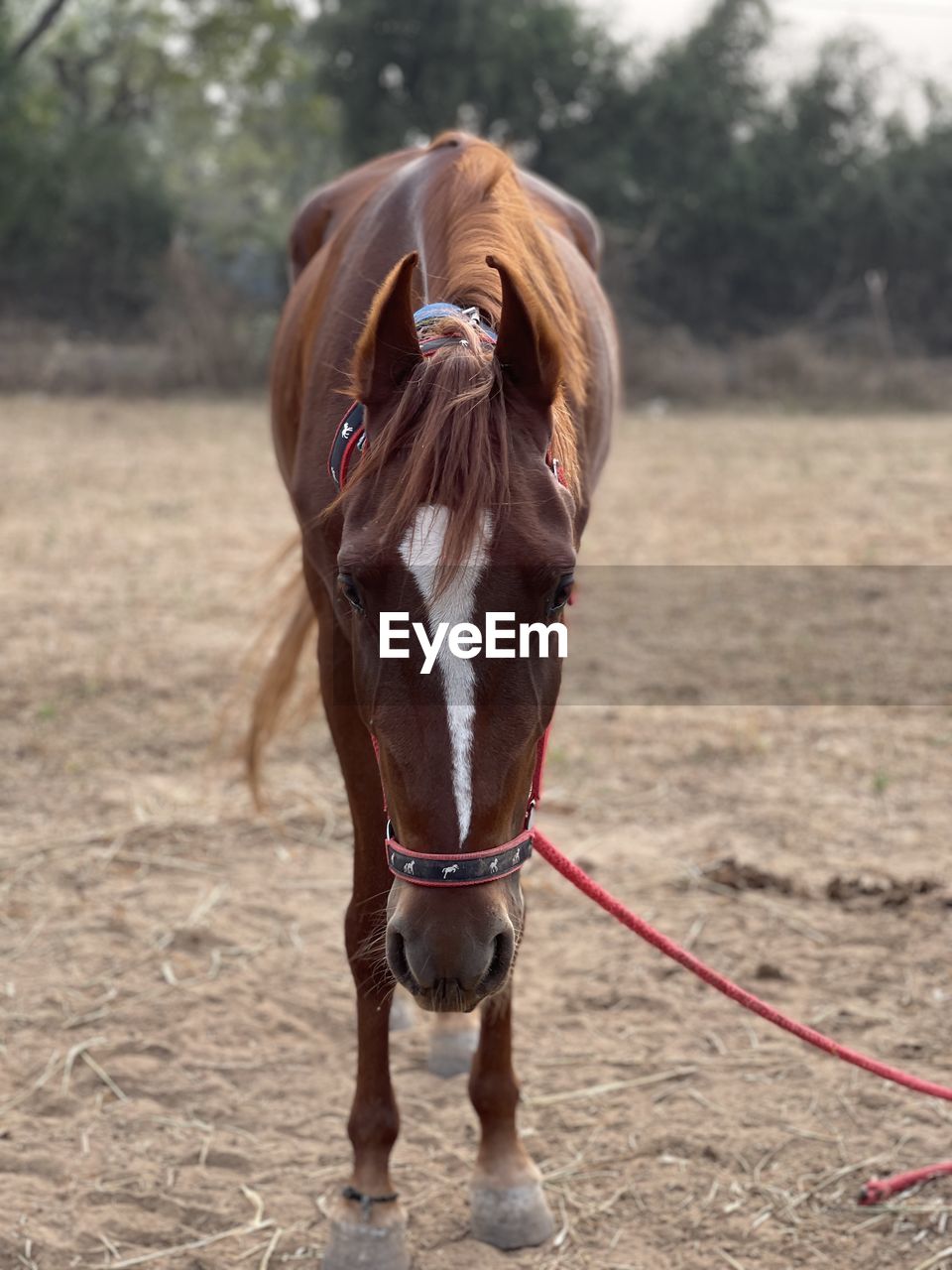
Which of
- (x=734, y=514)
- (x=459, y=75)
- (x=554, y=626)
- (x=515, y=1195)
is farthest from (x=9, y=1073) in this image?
(x=459, y=75)

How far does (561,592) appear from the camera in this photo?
1.71 meters

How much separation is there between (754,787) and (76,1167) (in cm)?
267

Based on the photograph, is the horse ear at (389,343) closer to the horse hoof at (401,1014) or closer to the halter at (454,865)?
the halter at (454,865)

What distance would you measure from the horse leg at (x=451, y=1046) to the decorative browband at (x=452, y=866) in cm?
138

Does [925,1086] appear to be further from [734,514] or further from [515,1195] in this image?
[734,514]

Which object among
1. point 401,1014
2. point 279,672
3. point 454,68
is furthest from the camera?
point 454,68

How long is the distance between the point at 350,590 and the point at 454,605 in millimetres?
175

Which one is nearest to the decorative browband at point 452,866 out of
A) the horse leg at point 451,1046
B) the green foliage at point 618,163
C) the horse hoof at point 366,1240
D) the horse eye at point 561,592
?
the horse eye at point 561,592

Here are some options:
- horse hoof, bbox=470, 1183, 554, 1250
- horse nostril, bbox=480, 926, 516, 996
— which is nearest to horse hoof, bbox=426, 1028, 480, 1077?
horse hoof, bbox=470, 1183, 554, 1250

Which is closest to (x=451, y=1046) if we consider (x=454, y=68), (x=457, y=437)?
(x=457, y=437)

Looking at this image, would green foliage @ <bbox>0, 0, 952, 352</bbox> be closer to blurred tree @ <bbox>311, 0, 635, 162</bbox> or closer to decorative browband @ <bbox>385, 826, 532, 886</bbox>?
blurred tree @ <bbox>311, 0, 635, 162</bbox>

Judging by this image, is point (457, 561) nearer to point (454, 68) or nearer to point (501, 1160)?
point (501, 1160)

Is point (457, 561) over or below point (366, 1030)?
over

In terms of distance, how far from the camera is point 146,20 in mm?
23672
